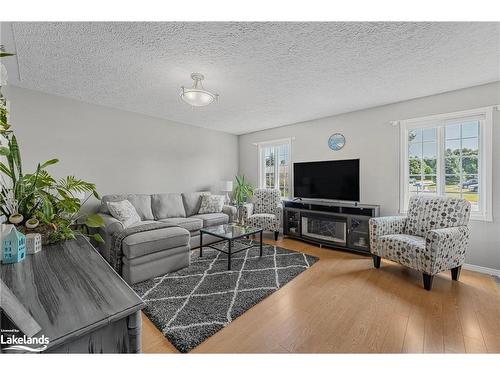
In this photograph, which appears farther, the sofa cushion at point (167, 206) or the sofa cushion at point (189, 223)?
the sofa cushion at point (167, 206)

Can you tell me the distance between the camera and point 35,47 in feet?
6.33

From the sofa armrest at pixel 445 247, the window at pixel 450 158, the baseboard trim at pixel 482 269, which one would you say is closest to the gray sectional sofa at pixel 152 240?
the sofa armrest at pixel 445 247

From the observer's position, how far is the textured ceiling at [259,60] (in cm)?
172

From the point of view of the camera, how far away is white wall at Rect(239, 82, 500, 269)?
2656 millimetres

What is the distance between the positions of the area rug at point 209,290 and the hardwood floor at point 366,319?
8 cm

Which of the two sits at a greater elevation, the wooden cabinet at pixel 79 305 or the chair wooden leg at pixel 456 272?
the wooden cabinet at pixel 79 305

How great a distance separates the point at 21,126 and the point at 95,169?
3.17ft

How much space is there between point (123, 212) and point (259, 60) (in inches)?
108

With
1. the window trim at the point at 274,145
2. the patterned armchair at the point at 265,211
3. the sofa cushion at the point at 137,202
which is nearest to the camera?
the sofa cushion at the point at 137,202

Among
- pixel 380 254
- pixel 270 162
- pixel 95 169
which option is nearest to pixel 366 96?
pixel 380 254

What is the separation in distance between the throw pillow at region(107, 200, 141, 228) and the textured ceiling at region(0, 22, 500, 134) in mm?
1574

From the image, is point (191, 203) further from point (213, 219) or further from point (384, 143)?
point (384, 143)

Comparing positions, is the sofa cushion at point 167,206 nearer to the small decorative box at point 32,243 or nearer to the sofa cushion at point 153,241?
the sofa cushion at point 153,241
